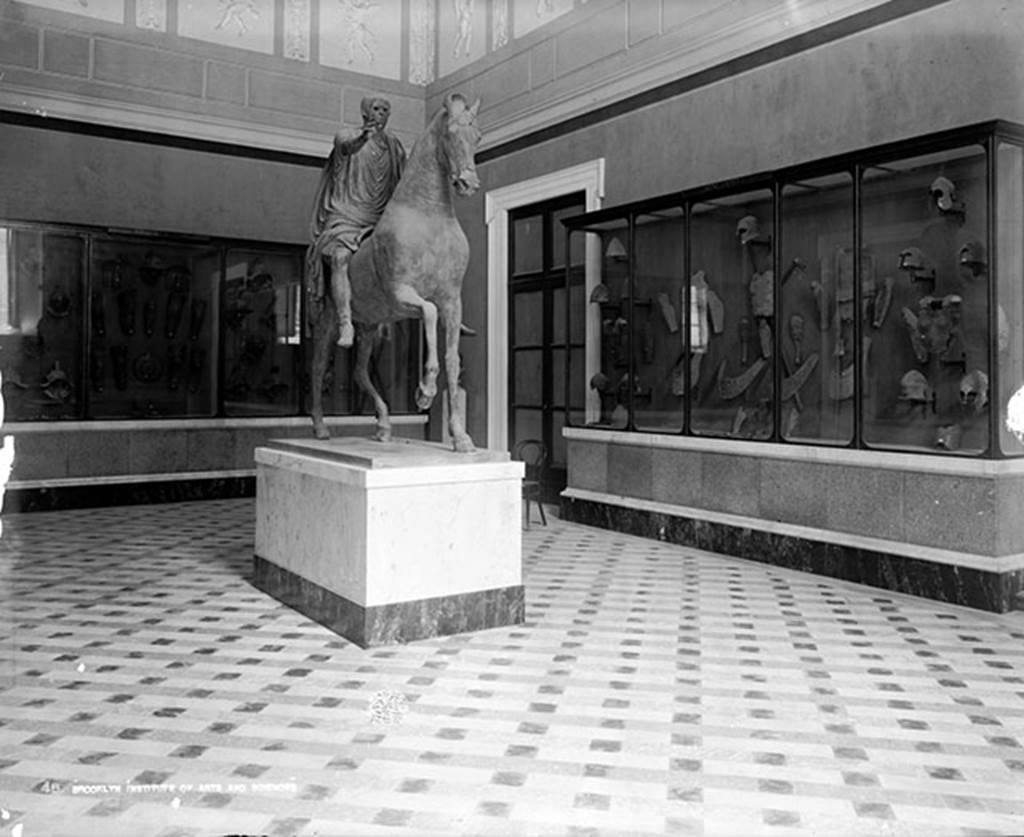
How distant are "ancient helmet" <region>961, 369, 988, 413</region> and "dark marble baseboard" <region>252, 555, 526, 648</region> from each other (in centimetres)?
311

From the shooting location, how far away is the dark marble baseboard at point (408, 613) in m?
4.95

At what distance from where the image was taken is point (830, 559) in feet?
22.2

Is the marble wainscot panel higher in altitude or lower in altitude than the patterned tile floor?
higher

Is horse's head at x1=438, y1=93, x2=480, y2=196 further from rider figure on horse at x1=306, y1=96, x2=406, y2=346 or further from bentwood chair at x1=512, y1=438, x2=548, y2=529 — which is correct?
bentwood chair at x1=512, y1=438, x2=548, y2=529

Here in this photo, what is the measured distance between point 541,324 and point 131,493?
4917 millimetres

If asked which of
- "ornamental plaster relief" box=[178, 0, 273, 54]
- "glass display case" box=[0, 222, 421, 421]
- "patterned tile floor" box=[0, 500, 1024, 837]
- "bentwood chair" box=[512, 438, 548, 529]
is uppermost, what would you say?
"ornamental plaster relief" box=[178, 0, 273, 54]

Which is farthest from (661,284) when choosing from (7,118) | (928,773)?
(7,118)

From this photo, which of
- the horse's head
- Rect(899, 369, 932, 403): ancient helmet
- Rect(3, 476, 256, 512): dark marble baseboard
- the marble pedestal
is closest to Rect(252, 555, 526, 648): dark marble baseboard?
the marble pedestal

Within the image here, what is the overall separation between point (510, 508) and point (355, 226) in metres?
2.22

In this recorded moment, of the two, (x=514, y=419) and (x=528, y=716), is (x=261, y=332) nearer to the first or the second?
(x=514, y=419)

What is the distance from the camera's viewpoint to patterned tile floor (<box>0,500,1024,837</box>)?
3004 millimetres

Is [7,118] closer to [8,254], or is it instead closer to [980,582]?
[8,254]

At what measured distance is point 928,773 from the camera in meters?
3.32

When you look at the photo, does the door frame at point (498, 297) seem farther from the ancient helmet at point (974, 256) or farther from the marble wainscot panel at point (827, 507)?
the ancient helmet at point (974, 256)
